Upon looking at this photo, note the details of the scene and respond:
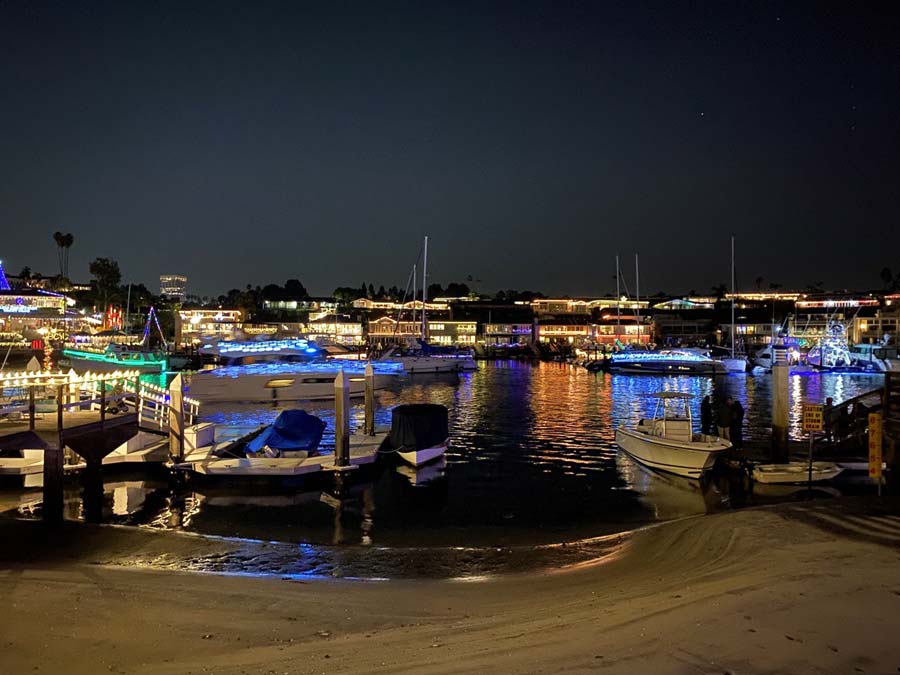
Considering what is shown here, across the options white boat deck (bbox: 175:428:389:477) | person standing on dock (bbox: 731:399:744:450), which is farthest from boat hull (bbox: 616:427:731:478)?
white boat deck (bbox: 175:428:389:477)

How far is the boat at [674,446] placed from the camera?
20828 mm

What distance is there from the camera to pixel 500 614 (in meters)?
8.30

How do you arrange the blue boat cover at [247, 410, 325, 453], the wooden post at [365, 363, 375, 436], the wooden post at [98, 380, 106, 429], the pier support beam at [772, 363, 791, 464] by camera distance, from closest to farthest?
1. the wooden post at [98, 380, 106, 429]
2. the pier support beam at [772, 363, 791, 464]
3. the blue boat cover at [247, 410, 325, 453]
4. the wooden post at [365, 363, 375, 436]

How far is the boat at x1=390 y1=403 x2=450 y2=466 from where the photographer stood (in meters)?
23.4

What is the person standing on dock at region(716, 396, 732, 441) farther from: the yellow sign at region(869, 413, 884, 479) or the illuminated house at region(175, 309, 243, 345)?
the illuminated house at region(175, 309, 243, 345)

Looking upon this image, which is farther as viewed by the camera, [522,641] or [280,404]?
[280,404]

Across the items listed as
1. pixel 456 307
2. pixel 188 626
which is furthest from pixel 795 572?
pixel 456 307

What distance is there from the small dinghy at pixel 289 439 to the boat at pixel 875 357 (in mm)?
86481

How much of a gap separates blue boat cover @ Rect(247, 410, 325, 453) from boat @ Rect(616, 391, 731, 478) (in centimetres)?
1160

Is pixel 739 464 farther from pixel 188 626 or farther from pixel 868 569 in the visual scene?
pixel 188 626

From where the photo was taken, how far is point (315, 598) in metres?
9.45

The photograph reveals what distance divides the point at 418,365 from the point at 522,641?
71258 millimetres

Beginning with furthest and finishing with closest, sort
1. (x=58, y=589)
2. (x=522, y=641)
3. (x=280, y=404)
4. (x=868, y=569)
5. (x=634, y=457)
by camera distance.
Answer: (x=280, y=404), (x=634, y=457), (x=58, y=589), (x=868, y=569), (x=522, y=641)

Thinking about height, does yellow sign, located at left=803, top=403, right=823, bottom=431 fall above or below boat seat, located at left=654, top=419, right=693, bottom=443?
above
